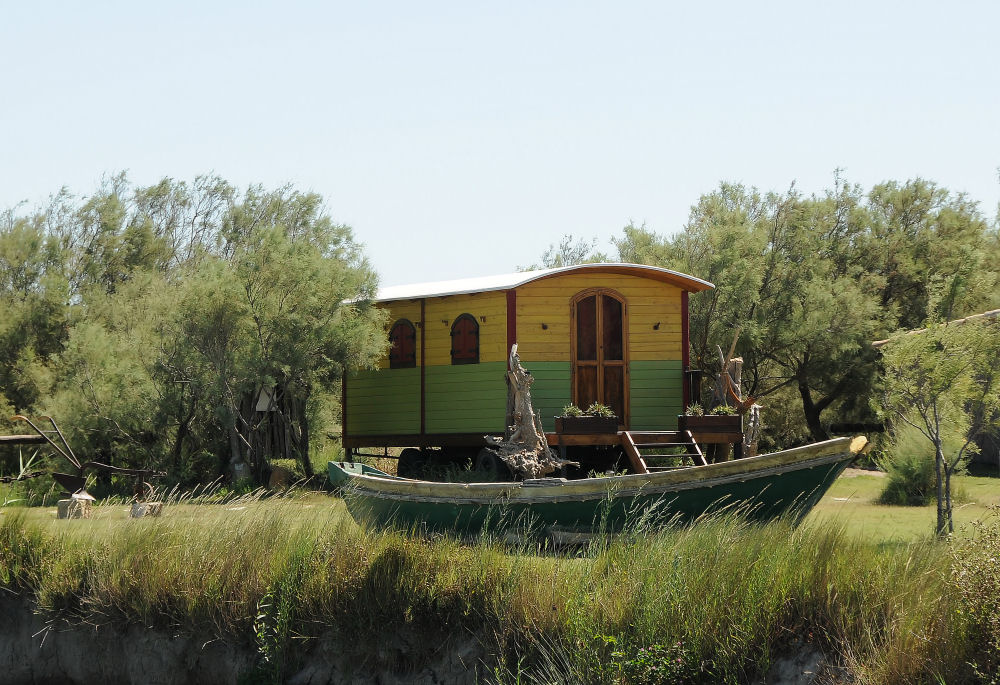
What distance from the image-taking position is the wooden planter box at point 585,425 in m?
15.8

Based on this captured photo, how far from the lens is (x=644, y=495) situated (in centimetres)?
1179

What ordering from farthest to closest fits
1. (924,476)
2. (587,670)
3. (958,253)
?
(958,253), (924,476), (587,670)

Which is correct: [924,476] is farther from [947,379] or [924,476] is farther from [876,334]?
[876,334]

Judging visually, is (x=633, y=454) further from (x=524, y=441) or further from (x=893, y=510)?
(x=893, y=510)

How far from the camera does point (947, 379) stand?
1179 centimetres

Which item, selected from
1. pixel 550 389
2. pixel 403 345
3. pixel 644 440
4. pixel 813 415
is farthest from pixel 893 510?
pixel 813 415

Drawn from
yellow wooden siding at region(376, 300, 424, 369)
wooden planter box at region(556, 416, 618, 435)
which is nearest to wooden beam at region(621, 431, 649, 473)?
wooden planter box at region(556, 416, 618, 435)

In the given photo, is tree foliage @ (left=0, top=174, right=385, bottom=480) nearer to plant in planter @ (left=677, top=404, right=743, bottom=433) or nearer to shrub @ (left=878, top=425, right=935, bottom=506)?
plant in planter @ (left=677, top=404, right=743, bottom=433)

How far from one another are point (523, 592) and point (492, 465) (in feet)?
28.0

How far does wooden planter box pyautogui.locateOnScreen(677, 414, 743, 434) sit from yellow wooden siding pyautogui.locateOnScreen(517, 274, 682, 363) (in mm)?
1973

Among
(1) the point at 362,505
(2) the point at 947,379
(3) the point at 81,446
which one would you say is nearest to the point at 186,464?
(3) the point at 81,446

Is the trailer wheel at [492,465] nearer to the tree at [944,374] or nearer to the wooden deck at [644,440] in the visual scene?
the wooden deck at [644,440]

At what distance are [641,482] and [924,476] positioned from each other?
705 cm

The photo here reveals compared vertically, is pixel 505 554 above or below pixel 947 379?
below
